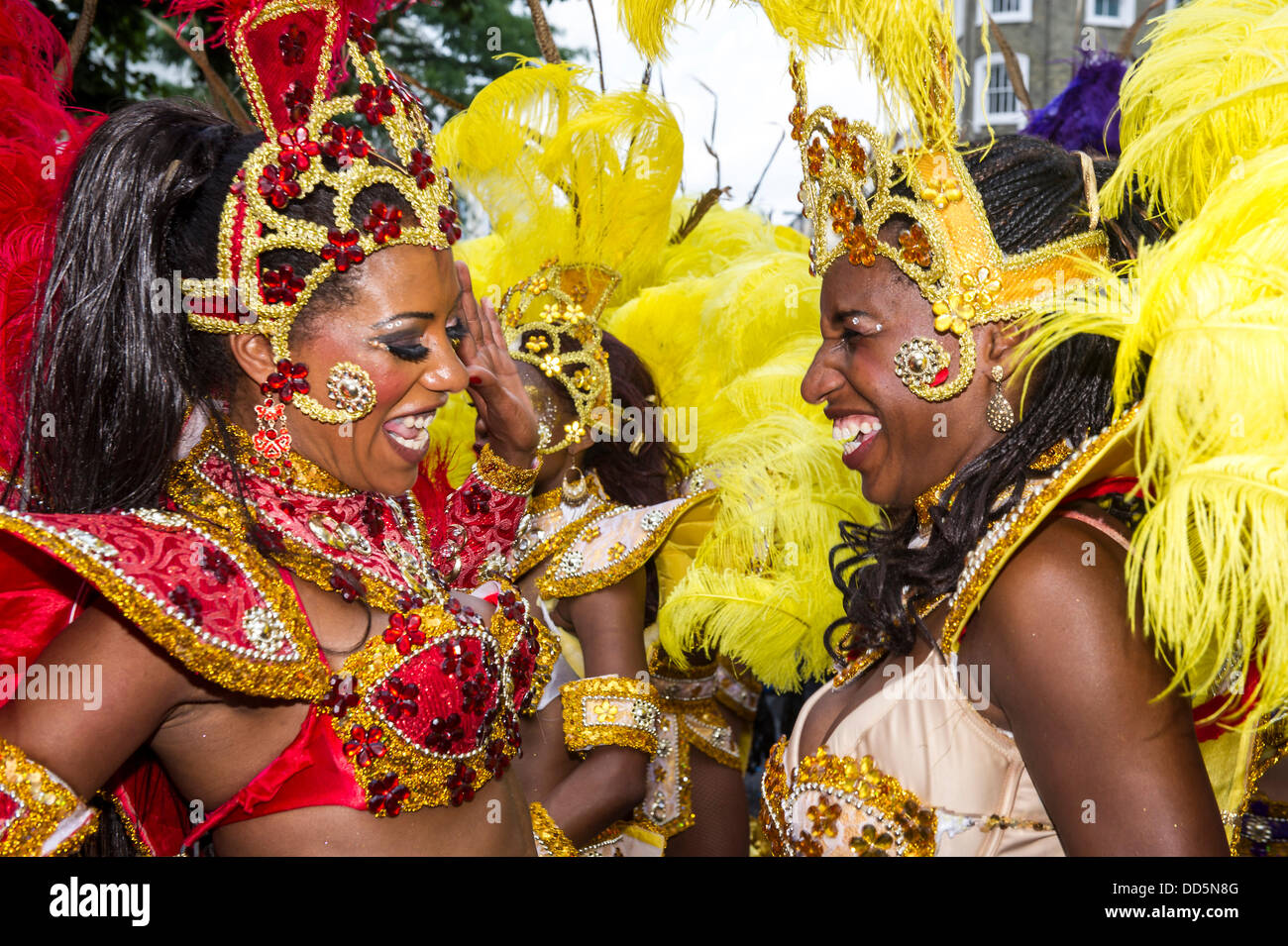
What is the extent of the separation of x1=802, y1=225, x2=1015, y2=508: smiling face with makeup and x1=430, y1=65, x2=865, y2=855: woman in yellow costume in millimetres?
886

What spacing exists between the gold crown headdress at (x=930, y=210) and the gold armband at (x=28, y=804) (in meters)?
1.49

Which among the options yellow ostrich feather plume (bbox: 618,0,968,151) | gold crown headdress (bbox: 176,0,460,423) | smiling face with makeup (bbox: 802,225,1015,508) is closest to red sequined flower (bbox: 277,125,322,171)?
gold crown headdress (bbox: 176,0,460,423)

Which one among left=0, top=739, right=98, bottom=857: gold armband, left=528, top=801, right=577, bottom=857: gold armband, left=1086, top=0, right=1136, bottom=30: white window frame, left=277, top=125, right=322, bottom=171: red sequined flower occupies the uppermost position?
left=1086, top=0, right=1136, bottom=30: white window frame

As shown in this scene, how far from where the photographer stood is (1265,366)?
142 centimetres

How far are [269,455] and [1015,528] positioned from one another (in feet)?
4.07

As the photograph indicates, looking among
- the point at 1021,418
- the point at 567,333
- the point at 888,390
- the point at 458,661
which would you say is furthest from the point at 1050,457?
the point at 567,333

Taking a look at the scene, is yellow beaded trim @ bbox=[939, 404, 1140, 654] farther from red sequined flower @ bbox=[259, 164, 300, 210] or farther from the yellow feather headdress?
red sequined flower @ bbox=[259, 164, 300, 210]

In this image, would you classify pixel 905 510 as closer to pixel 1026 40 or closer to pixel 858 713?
pixel 858 713

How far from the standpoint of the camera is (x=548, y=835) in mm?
2488

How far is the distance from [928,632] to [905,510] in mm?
324

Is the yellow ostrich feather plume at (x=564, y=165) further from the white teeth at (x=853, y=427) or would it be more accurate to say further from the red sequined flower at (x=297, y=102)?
the white teeth at (x=853, y=427)

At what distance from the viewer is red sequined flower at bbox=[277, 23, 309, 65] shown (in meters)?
1.93

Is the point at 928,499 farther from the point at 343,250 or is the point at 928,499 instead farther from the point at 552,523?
the point at 552,523

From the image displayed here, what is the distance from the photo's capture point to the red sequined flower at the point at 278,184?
71.7 inches
